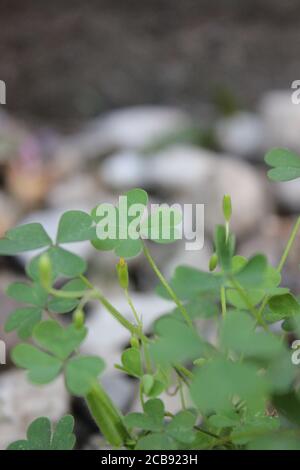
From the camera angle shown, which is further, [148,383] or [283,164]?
[283,164]

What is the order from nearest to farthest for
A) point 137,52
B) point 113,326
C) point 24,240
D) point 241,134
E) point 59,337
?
point 59,337 → point 24,240 → point 113,326 → point 241,134 → point 137,52

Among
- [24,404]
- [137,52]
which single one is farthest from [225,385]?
[137,52]

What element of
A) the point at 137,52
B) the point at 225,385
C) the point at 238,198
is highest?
the point at 137,52

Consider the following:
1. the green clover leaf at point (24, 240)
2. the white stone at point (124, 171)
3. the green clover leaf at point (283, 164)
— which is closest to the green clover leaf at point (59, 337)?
the green clover leaf at point (24, 240)

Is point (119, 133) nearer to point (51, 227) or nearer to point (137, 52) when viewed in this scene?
point (51, 227)

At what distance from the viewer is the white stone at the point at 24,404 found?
1288 mm

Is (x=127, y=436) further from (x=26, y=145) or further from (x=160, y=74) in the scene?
(x=160, y=74)

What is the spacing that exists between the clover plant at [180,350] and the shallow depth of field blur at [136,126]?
1.70ft

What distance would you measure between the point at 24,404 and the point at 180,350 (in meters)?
0.93

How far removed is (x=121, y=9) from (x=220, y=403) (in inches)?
Result: 146

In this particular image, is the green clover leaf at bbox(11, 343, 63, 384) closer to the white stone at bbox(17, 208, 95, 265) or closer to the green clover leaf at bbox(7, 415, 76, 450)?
the green clover leaf at bbox(7, 415, 76, 450)

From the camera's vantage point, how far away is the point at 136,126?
3.01 metres

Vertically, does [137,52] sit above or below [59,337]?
above

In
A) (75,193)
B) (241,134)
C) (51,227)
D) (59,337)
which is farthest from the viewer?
(241,134)
